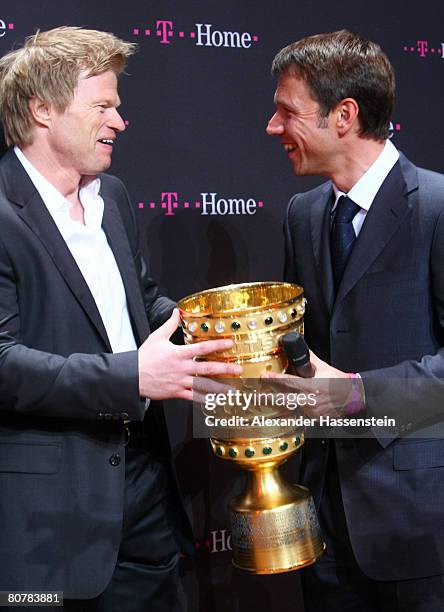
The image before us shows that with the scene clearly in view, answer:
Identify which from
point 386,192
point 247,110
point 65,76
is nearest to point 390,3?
point 247,110

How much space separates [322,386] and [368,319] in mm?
239

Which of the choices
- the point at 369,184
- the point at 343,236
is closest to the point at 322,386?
the point at 343,236

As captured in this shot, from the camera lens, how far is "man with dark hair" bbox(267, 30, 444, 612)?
1.99 meters

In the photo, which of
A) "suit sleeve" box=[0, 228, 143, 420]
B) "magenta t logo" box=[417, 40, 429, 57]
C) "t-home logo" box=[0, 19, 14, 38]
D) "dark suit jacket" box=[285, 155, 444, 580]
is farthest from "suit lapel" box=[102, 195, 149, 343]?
"magenta t logo" box=[417, 40, 429, 57]

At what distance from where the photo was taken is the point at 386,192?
2055 millimetres

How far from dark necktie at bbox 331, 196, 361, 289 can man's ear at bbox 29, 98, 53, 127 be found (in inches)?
29.8

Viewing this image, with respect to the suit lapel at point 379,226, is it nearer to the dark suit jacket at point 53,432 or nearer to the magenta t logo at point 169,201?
the dark suit jacket at point 53,432

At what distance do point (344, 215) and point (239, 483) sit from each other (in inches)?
44.3

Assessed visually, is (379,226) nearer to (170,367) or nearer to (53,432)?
(170,367)

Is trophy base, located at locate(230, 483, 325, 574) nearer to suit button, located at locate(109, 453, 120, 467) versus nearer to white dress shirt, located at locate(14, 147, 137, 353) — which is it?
suit button, located at locate(109, 453, 120, 467)

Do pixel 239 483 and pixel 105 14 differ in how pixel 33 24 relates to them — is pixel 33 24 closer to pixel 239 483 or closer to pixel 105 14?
pixel 105 14

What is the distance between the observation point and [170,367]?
6.09ft

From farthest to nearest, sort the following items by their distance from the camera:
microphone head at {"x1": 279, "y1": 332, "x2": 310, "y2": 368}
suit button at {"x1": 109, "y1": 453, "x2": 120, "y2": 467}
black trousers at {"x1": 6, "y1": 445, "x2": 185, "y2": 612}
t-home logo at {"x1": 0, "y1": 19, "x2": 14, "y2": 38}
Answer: t-home logo at {"x1": 0, "y1": 19, "x2": 14, "y2": 38} → black trousers at {"x1": 6, "y1": 445, "x2": 185, "y2": 612} → suit button at {"x1": 109, "y1": 453, "x2": 120, "y2": 467} → microphone head at {"x1": 279, "y1": 332, "x2": 310, "y2": 368}

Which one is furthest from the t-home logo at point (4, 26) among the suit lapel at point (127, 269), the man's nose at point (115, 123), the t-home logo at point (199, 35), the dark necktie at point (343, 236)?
the dark necktie at point (343, 236)
